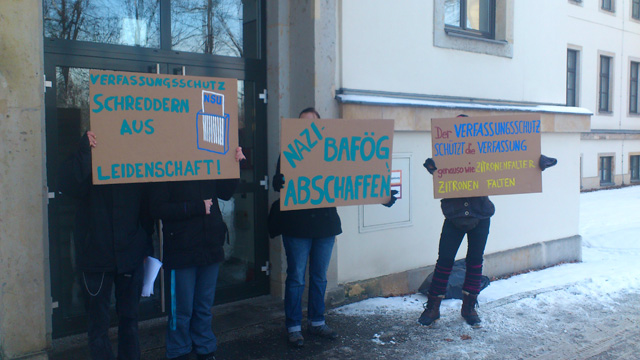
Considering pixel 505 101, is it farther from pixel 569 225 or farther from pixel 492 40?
pixel 569 225

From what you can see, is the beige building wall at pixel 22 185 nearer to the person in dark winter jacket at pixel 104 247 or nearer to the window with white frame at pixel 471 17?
the person in dark winter jacket at pixel 104 247

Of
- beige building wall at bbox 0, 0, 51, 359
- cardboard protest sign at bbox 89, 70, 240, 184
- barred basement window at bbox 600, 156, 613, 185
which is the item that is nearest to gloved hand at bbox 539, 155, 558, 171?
cardboard protest sign at bbox 89, 70, 240, 184

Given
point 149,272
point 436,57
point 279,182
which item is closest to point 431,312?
point 279,182

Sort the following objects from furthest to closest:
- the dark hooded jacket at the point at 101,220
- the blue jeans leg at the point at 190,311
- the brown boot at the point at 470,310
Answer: the brown boot at the point at 470,310 < the blue jeans leg at the point at 190,311 < the dark hooded jacket at the point at 101,220

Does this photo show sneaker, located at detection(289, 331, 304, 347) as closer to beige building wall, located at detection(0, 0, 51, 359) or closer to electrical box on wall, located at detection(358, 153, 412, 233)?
electrical box on wall, located at detection(358, 153, 412, 233)

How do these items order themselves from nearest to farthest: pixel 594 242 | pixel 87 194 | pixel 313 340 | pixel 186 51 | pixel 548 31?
pixel 87 194 < pixel 313 340 < pixel 186 51 < pixel 548 31 < pixel 594 242

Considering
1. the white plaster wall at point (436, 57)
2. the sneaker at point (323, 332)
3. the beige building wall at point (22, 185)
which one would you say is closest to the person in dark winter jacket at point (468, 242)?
the sneaker at point (323, 332)

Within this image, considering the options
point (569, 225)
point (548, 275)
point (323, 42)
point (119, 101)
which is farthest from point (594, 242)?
point (119, 101)

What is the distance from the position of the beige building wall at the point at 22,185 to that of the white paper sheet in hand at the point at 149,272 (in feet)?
2.38

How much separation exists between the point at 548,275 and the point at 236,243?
168 inches

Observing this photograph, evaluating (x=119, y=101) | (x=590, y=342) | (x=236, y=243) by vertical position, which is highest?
(x=119, y=101)

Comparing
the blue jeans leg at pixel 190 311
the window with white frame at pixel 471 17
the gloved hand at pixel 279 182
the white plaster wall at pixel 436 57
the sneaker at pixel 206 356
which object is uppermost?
the window with white frame at pixel 471 17

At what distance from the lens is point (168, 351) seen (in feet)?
12.4

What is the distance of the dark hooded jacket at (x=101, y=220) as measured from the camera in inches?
133
